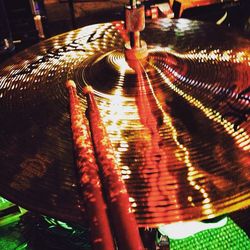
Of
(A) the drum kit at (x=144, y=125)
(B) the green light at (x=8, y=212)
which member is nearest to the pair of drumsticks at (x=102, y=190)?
(A) the drum kit at (x=144, y=125)

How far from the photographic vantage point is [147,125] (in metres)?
0.78

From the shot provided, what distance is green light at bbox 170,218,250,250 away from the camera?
1.32 metres

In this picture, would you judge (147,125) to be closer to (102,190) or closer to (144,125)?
(144,125)

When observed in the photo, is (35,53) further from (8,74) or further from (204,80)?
(204,80)

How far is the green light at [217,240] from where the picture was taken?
1.32 meters

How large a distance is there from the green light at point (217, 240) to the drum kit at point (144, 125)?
30.6 inches

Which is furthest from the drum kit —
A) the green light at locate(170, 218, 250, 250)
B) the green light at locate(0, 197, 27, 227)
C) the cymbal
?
the green light at locate(170, 218, 250, 250)

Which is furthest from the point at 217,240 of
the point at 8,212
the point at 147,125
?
the point at 8,212

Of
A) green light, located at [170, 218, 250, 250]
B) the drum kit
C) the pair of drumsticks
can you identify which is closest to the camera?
the pair of drumsticks

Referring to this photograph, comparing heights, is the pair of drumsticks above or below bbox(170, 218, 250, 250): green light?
above

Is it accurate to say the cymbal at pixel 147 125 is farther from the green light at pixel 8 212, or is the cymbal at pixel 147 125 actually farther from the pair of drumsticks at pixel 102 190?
the green light at pixel 8 212

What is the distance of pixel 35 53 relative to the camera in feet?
3.74

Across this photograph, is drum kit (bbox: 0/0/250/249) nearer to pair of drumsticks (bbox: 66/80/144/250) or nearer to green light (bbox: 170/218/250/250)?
pair of drumsticks (bbox: 66/80/144/250)

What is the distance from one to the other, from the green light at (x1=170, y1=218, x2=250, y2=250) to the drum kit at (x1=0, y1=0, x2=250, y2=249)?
0.78 m
